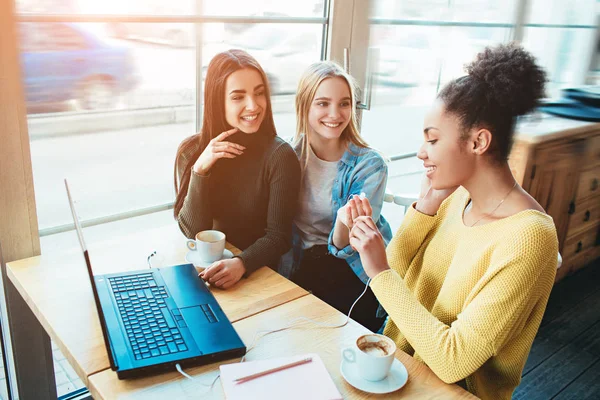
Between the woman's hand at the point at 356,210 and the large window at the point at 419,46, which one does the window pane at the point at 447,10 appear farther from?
the woman's hand at the point at 356,210

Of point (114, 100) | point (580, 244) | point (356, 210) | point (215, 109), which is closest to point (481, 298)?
point (356, 210)

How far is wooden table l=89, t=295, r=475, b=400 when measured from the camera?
1049 mm

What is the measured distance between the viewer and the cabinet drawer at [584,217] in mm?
2850

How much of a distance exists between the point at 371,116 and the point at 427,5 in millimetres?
584

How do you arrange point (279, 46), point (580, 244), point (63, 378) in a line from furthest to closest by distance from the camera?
point (580, 244) < point (279, 46) < point (63, 378)

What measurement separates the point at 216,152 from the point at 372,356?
2.73ft

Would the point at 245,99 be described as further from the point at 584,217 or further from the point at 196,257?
the point at 584,217

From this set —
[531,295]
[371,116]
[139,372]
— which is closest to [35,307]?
[139,372]

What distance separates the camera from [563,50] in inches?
142

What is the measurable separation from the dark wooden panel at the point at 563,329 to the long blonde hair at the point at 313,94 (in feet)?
4.10

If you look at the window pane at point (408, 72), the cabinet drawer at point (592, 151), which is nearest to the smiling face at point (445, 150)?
the window pane at point (408, 72)

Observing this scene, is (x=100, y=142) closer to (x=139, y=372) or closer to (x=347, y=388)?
(x=139, y=372)

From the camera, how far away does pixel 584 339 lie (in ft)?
8.16

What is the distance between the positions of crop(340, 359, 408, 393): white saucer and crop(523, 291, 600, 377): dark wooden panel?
1360 millimetres
